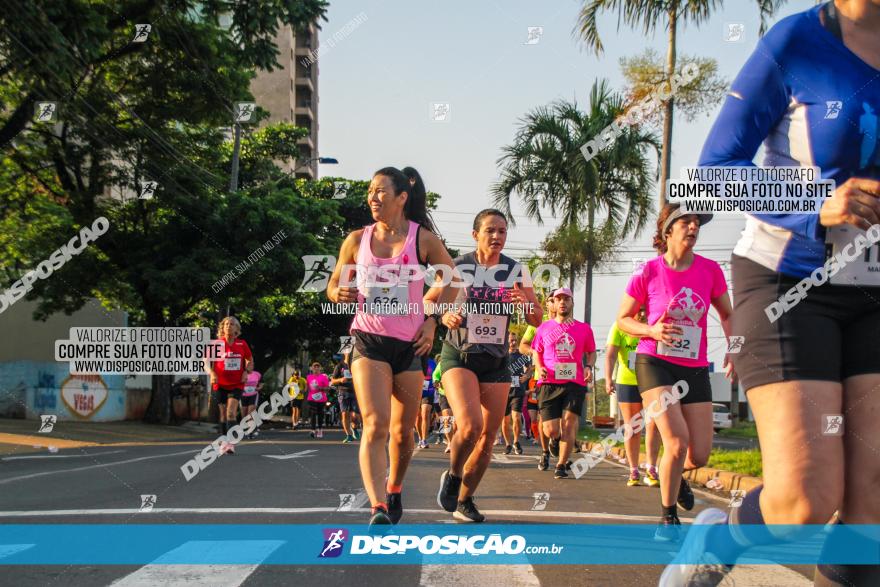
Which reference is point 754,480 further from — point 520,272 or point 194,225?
point 194,225

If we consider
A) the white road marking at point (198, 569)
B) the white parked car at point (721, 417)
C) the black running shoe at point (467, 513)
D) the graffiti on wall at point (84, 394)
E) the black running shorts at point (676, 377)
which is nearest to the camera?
the white road marking at point (198, 569)

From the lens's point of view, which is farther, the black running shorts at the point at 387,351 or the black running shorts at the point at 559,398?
the black running shorts at the point at 559,398

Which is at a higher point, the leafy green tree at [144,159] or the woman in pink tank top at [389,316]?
the leafy green tree at [144,159]

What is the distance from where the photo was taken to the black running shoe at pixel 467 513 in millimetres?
6453

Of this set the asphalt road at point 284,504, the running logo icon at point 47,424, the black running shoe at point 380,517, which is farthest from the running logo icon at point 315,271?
the black running shoe at point 380,517

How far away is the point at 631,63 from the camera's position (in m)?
15.6

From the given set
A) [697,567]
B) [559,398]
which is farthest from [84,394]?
[697,567]

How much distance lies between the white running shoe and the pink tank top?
2744 mm

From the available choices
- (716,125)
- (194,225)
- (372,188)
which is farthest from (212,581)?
(194,225)

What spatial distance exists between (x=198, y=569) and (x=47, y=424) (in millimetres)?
18926

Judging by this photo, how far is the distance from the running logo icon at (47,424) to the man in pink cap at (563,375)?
13325 mm

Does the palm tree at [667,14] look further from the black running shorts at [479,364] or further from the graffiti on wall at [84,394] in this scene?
the graffiti on wall at [84,394]

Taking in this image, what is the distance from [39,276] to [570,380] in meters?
15.8

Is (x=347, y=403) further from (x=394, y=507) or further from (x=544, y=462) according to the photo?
(x=394, y=507)
